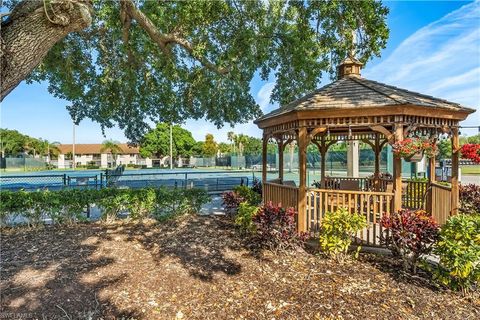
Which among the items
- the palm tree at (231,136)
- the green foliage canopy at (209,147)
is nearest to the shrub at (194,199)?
the green foliage canopy at (209,147)

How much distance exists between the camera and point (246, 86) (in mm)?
11141

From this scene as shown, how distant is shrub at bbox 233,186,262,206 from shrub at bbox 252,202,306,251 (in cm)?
280

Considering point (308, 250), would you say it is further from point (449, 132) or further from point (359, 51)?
point (359, 51)

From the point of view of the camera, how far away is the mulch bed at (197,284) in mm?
3787

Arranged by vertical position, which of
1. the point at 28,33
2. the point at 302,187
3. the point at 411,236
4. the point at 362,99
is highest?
the point at 28,33

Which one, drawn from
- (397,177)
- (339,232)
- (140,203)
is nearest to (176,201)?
(140,203)

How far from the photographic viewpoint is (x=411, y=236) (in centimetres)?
484

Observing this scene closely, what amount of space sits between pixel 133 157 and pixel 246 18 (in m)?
64.7

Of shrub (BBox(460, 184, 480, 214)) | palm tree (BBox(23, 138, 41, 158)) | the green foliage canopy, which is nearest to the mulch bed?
shrub (BBox(460, 184, 480, 214))

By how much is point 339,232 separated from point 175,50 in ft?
24.5

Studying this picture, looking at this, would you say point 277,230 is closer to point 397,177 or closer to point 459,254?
point 397,177

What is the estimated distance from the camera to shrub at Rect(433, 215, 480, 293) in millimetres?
4125

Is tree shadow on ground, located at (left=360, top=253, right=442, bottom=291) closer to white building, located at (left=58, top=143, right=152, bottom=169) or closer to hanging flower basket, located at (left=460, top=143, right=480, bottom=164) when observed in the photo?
hanging flower basket, located at (left=460, top=143, right=480, bottom=164)

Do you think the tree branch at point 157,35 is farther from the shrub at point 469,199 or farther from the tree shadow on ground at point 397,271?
the shrub at point 469,199
